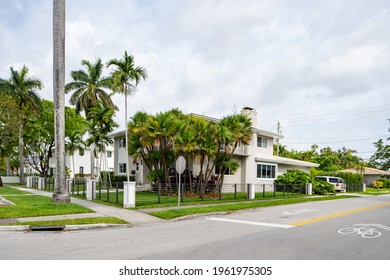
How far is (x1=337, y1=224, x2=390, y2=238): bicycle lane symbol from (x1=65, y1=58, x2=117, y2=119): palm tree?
2935cm

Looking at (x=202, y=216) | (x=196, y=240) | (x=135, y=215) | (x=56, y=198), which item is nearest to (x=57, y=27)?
(x=56, y=198)

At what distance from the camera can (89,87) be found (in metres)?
36.0

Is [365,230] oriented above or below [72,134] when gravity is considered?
below

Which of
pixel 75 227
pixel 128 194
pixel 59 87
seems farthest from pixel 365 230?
pixel 59 87

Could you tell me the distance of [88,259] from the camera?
21.6ft

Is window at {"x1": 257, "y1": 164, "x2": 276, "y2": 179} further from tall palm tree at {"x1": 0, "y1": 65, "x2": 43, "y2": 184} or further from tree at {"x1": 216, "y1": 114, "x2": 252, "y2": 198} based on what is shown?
tall palm tree at {"x1": 0, "y1": 65, "x2": 43, "y2": 184}

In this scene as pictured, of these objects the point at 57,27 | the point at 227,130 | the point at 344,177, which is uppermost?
the point at 57,27

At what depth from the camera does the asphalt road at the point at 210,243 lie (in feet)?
22.7

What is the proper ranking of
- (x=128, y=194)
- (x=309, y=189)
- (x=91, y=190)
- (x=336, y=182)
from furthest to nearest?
(x=336, y=182), (x=309, y=189), (x=91, y=190), (x=128, y=194)

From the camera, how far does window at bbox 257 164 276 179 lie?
3179 centimetres

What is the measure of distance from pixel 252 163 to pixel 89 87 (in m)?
19.4

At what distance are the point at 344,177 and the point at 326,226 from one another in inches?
1259

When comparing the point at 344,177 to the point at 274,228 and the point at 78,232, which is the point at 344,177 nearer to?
the point at 274,228

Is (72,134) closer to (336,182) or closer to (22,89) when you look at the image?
(22,89)
